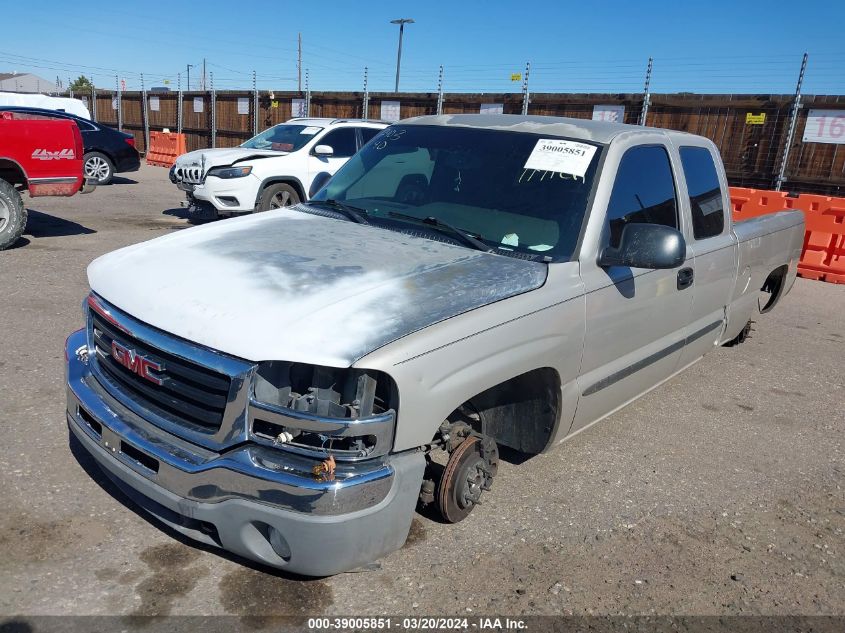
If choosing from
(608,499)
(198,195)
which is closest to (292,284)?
(608,499)

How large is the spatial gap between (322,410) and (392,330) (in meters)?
0.36

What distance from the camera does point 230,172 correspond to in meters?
10.3

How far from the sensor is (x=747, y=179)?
44.2 ft

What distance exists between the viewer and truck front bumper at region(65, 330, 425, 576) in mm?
2312

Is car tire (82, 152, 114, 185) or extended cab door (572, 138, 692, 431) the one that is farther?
car tire (82, 152, 114, 185)

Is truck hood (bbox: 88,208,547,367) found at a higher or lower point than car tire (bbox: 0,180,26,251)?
higher

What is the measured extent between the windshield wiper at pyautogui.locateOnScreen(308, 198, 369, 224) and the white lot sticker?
2.97ft

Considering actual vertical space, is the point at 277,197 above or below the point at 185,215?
above

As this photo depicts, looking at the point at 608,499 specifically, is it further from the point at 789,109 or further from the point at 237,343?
the point at 789,109

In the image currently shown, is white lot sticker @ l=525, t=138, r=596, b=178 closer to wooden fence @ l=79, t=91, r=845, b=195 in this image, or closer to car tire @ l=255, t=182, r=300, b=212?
car tire @ l=255, t=182, r=300, b=212

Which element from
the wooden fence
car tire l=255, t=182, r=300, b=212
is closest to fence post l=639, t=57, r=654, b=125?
the wooden fence

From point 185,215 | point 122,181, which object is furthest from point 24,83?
point 185,215

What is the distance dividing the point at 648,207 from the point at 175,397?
264 cm

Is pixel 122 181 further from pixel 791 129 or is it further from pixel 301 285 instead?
pixel 301 285
